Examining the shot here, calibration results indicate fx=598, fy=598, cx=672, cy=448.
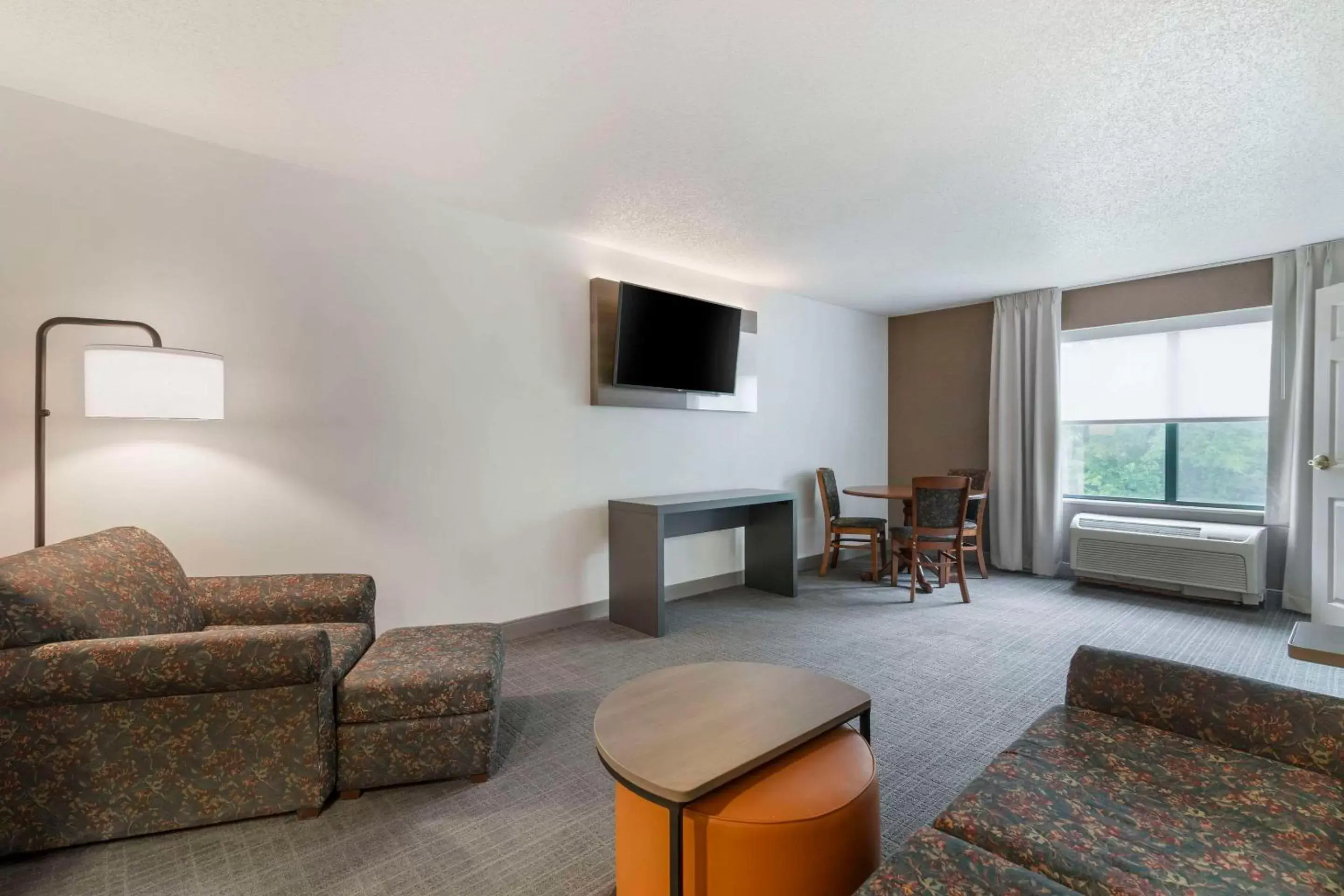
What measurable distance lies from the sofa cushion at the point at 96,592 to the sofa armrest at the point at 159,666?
0.06 meters

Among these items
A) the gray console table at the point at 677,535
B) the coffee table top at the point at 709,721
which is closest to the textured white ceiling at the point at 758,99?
the gray console table at the point at 677,535

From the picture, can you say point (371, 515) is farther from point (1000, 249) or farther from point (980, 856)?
point (1000, 249)

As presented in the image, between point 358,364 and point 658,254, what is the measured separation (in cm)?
217

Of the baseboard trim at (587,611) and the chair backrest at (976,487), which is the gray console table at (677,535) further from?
the chair backrest at (976,487)

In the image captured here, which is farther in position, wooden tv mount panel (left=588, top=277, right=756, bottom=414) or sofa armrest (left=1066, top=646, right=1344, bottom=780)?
wooden tv mount panel (left=588, top=277, right=756, bottom=414)

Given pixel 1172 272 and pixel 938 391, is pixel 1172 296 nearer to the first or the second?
pixel 1172 272

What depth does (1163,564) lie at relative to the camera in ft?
14.7

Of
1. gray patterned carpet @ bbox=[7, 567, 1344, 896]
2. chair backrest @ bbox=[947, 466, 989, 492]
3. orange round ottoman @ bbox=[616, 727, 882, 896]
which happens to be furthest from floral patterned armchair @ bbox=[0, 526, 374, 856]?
chair backrest @ bbox=[947, 466, 989, 492]

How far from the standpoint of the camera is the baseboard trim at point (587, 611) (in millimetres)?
3633

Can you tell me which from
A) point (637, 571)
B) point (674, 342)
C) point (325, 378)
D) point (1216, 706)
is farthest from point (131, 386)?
point (1216, 706)

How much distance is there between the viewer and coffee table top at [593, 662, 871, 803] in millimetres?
1318

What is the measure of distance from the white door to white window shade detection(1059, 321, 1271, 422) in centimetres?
68

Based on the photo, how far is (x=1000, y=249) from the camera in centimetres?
415

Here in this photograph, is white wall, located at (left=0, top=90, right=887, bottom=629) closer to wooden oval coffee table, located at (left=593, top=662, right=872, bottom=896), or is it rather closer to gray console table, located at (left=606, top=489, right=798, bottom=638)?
gray console table, located at (left=606, top=489, right=798, bottom=638)
